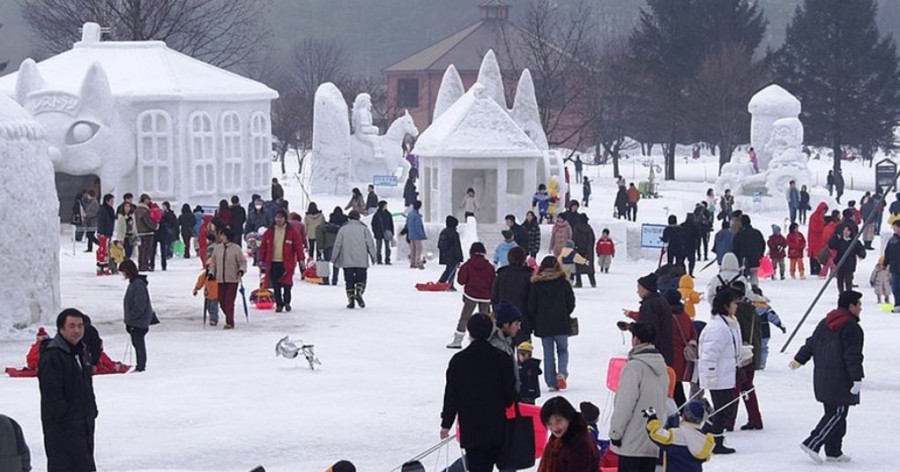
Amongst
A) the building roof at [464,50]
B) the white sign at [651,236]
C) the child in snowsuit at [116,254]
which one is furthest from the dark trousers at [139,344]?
the building roof at [464,50]

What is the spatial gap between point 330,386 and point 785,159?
30.5 metres

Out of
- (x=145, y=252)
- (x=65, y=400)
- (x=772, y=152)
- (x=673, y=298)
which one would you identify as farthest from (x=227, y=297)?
(x=772, y=152)

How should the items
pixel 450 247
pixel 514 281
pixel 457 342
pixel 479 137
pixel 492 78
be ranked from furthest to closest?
pixel 492 78 → pixel 479 137 → pixel 450 247 → pixel 457 342 → pixel 514 281

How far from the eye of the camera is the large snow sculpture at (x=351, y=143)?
50781 mm

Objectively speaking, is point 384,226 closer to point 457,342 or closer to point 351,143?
point 457,342

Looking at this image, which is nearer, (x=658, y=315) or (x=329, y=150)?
(x=658, y=315)

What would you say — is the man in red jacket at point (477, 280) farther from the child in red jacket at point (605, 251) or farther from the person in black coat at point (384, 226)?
the person in black coat at point (384, 226)

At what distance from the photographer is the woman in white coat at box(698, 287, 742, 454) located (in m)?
12.7

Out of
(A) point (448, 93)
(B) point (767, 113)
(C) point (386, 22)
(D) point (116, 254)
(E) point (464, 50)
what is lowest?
(D) point (116, 254)

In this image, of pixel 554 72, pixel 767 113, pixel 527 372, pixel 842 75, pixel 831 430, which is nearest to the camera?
pixel 831 430

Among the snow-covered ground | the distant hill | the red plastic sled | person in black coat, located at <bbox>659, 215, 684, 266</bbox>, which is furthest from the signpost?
the distant hill

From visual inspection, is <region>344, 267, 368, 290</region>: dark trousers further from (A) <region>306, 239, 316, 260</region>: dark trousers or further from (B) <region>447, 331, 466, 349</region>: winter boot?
(A) <region>306, 239, 316, 260</region>: dark trousers

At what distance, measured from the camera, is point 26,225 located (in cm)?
2009

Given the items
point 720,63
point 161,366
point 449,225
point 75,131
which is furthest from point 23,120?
point 720,63
